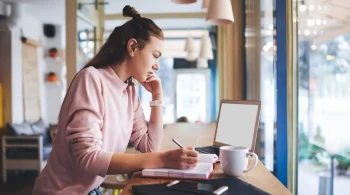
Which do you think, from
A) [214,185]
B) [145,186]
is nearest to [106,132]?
[145,186]

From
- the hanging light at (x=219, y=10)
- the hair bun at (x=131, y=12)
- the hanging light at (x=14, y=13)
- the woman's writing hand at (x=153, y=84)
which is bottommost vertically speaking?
the woman's writing hand at (x=153, y=84)

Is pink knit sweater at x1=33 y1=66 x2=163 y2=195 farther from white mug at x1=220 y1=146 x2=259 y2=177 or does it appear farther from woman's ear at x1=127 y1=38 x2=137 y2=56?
white mug at x1=220 y1=146 x2=259 y2=177

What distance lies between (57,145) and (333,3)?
54.5 inches

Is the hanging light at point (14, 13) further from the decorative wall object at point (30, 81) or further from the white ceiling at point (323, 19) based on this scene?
the white ceiling at point (323, 19)

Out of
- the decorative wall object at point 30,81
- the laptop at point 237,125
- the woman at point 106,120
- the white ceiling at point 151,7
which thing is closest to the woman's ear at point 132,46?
the woman at point 106,120

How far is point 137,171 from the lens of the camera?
3.43 feet

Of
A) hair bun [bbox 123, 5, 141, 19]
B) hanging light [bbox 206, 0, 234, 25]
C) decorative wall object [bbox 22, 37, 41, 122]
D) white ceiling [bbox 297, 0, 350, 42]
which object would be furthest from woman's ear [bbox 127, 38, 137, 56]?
decorative wall object [bbox 22, 37, 41, 122]

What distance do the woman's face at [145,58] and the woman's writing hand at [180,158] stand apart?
1.19ft

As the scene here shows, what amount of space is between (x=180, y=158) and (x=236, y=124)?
0.53 metres

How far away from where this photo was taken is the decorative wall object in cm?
626

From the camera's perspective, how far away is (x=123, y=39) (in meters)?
1.22

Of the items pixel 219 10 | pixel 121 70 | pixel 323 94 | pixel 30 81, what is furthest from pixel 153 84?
pixel 30 81

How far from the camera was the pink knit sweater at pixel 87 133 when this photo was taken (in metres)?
0.99

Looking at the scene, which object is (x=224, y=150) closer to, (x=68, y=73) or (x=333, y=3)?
(x=333, y=3)
